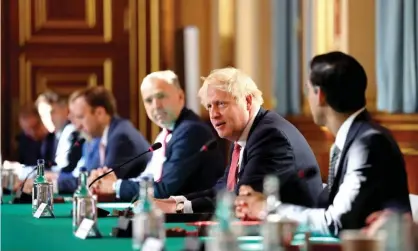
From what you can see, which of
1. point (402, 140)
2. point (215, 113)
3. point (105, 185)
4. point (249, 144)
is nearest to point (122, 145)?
point (105, 185)

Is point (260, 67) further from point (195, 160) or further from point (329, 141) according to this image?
point (195, 160)

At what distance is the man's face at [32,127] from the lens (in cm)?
886

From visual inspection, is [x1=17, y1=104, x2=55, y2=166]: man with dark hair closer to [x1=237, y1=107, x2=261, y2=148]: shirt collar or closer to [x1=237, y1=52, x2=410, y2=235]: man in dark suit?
[x1=237, y1=107, x2=261, y2=148]: shirt collar

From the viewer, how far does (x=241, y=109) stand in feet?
15.5

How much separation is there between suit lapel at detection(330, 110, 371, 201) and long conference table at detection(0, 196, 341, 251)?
7.7 inches

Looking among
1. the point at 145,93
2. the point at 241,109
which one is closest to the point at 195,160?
the point at 145,93

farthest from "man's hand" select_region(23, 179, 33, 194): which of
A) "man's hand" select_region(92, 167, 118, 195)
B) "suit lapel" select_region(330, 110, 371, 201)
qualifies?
"suit lapel" select_region(330, 110, 371, 201)

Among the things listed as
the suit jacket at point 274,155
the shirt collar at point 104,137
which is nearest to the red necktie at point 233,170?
the suit jacket at point 274,155

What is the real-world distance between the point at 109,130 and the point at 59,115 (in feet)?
5.49

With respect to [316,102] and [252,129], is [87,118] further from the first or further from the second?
[316,102]

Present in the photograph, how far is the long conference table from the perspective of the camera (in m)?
3.50

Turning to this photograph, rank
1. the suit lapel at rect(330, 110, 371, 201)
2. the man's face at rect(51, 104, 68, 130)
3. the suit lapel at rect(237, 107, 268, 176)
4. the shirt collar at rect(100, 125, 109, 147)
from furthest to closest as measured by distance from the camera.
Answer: the man's face at rect(51, 104, 68, 130)
the shirt collar at rect(100, 125, 109, 147)
the suit lapel at rect(237, 107, 268, 176)
the suit lapel at rect(330, 110, 371, 201)

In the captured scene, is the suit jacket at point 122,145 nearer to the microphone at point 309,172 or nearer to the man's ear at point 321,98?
the microphone at point 309,172

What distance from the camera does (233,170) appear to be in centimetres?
483
